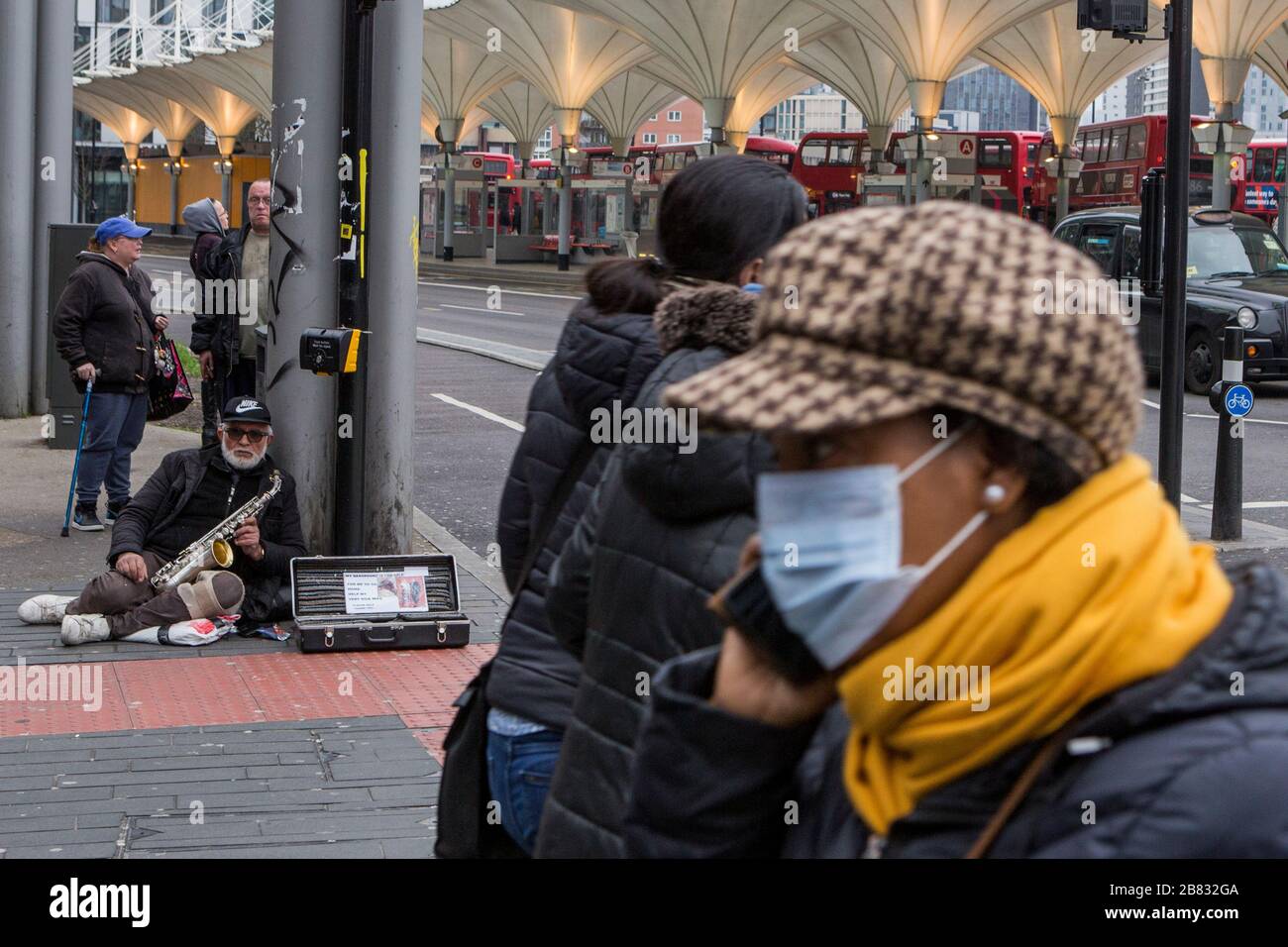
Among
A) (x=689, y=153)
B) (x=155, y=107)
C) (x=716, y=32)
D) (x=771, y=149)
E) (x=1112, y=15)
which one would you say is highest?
(x=155, y=107)

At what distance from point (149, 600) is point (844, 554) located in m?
6.51

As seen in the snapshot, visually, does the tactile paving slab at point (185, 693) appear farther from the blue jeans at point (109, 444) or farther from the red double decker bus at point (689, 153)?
the red double decker bus at point (689, 153)

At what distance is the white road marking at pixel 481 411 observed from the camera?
15391 millimetres

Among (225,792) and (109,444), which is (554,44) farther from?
(225,792)

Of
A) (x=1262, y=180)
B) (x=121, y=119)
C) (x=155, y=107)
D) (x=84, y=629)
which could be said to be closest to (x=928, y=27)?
(x=1262, y=180)

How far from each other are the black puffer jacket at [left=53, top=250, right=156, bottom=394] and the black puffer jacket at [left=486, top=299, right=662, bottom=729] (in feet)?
24.3

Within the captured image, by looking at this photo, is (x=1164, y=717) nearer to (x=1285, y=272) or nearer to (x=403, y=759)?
(x=403, y=759)

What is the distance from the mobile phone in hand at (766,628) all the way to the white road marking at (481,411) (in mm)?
13462

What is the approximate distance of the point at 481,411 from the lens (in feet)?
53.3

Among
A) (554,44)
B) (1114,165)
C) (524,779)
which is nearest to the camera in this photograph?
(524,779)

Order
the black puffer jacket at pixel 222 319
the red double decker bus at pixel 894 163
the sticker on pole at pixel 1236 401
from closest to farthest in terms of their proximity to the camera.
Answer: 1. the sticker on pole at pixel 1236 401
2. the black puffer jacket at pixel 222 319
3. the red double decker bus at pixel 894 163

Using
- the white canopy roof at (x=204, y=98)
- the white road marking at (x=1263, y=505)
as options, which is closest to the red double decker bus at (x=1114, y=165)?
the white road marking at (x=1263, y=505)

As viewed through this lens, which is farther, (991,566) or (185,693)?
(185,693)

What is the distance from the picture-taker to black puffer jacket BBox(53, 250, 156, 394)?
9758mm
